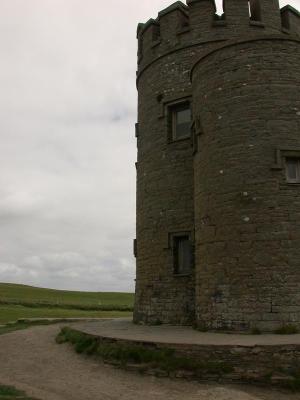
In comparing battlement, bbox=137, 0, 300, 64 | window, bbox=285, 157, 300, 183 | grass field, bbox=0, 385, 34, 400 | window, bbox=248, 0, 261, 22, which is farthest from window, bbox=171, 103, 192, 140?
grass field, bbox=0, 385, 34, 400

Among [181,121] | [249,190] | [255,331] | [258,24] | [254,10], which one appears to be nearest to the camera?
[255,331]

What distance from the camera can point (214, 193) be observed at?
41.9 ft

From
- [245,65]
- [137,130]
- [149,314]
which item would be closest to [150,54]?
[137,130]

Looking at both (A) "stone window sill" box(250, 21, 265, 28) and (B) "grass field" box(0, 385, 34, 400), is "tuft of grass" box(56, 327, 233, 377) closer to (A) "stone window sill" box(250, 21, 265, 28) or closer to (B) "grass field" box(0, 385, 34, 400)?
(B) "grass field" box(0, 385, 34, 400)

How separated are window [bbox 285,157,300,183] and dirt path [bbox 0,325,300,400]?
5.64 metres

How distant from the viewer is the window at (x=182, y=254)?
15234 millimetres

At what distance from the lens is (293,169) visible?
12.3 m

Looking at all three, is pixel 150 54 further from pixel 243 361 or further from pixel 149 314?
pixel 243 361

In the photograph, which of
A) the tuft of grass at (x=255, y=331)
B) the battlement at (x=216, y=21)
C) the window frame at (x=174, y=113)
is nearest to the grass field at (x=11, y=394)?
the tuft of grass at (x=255, y=331)

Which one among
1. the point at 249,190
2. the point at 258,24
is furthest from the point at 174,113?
the point at 249,190

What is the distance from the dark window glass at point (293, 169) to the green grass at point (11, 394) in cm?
809

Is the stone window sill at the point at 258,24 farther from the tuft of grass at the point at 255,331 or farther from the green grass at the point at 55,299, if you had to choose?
the green grass at the point at 55,299

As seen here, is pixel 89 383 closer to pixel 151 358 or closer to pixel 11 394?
pixel 151 358

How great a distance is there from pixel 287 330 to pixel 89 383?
4.70 meters
